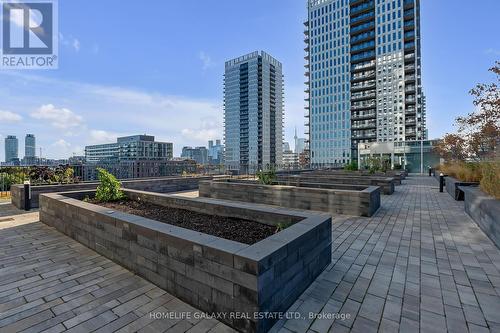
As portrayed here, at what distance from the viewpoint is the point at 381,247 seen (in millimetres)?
4645

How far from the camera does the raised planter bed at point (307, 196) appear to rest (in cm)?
736

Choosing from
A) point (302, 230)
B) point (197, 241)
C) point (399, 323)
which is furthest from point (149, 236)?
point (399, 323)

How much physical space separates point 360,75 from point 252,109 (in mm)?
58183

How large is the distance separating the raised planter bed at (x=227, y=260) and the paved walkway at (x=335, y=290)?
17 cm

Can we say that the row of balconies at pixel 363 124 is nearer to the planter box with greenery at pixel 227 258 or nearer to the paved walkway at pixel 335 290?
the paved walkway at pixel 335 290

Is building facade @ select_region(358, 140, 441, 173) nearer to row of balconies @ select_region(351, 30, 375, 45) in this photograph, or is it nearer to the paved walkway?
row of balconies @ select_region(351, 30, 375, 45)

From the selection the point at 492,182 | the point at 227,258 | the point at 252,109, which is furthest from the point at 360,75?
the point at 227,258

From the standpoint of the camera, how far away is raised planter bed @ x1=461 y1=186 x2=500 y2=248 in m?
4.66

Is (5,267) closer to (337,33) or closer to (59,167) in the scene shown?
(59,167)

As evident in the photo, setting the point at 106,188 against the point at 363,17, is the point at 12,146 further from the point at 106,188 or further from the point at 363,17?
the point at 363,17

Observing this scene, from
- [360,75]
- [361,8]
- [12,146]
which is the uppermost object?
[361,8]

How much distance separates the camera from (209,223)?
4512mm
